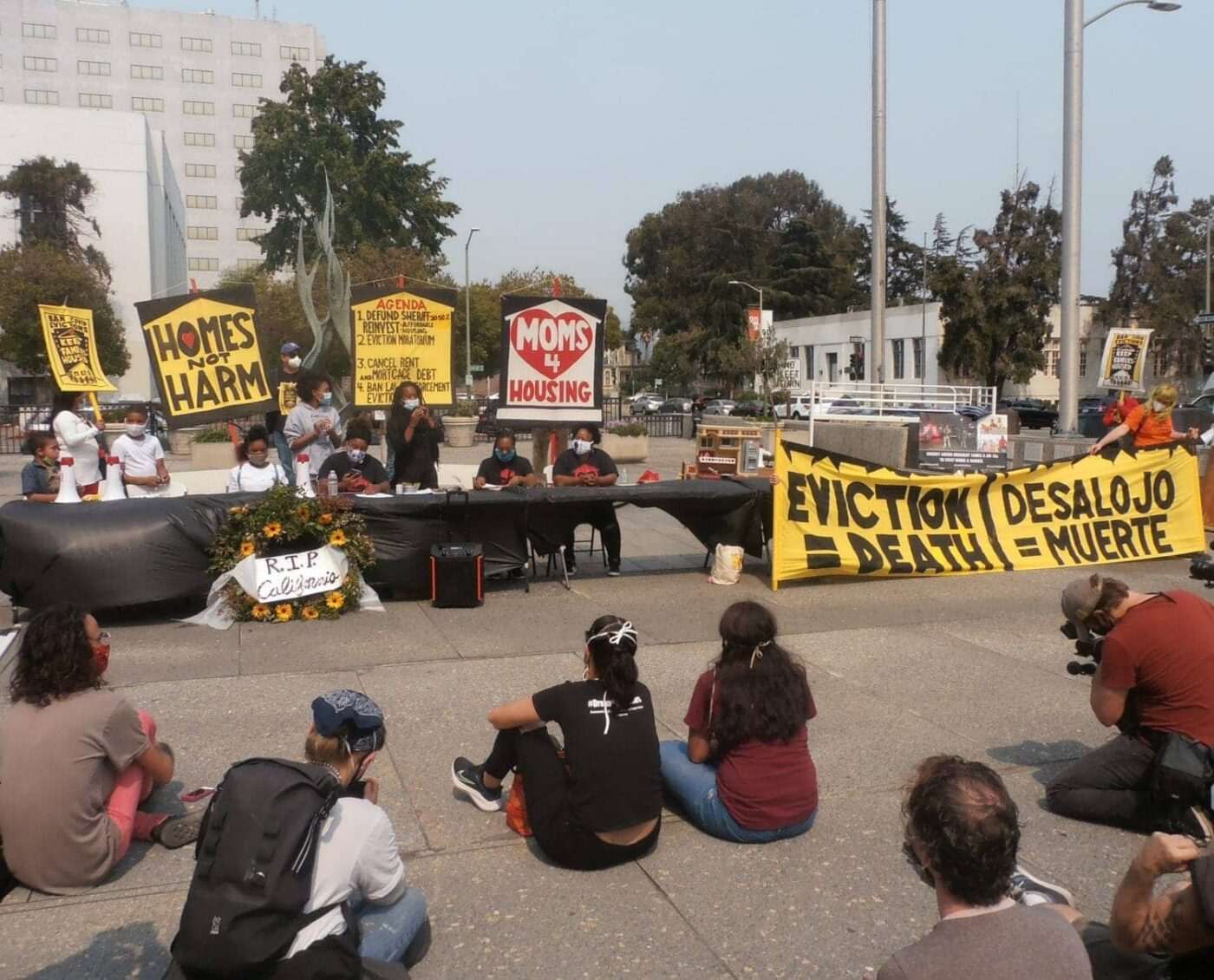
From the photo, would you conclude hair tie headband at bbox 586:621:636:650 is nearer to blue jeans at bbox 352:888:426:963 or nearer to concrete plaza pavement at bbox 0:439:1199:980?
concrete plaza pavement at bbox 0:439:1199:980

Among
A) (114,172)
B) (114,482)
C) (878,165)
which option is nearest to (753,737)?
(114,482)

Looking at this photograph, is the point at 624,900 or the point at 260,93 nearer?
the point at 624,900

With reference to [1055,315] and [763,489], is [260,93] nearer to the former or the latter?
[1055,315]

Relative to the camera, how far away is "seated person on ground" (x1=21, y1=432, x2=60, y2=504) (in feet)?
34.8

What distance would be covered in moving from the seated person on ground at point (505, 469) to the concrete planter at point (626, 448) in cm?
1544

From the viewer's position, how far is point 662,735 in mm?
6203

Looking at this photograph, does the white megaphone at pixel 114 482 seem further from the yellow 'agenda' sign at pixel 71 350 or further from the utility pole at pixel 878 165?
the utility pole at pixel 878 165

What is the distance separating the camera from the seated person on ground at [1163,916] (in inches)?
103

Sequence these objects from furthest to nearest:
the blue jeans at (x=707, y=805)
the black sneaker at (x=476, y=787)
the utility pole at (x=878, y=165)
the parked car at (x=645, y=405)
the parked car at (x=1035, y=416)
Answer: the parked car at (x=645, y=405) < the parked car at (x=1035, y=416) < the utility pole at (x=878, y=165) < the black sneaker at (x=476, y=787) < the blue jeans at (x=707, y=805)

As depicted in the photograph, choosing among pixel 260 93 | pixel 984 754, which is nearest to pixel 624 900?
pixel 984 754

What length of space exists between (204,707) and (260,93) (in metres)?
106

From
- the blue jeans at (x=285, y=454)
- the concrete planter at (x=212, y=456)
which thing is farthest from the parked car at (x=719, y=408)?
the blue jeans at (x=285, y=454)

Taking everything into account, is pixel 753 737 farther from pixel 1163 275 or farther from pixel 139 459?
pixel 1163 275

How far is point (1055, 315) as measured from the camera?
62.0m
